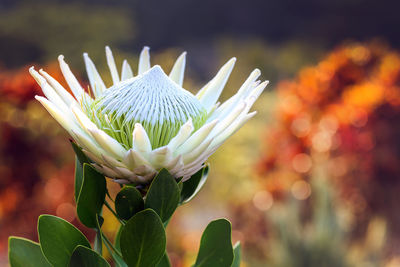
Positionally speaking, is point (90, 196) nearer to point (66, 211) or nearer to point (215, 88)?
point (215, 88)

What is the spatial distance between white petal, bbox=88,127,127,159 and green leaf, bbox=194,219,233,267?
0.37 feet

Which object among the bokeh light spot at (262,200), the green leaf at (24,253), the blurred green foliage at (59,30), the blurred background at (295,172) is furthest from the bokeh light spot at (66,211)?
the blurred green foliage at (59,30)

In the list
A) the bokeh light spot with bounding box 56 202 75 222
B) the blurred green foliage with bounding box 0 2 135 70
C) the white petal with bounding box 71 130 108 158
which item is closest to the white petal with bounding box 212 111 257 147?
the white petal with bounding box 71 130 108 158

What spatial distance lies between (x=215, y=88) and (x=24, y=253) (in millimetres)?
256

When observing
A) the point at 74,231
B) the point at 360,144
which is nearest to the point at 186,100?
the point at 74,231

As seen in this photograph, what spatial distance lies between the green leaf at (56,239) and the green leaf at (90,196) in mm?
17

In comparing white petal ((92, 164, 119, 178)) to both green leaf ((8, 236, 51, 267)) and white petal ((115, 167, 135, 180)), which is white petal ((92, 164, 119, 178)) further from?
green leaf ((8, 236, 51, 267))

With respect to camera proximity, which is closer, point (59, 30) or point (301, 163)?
point (301, 163)

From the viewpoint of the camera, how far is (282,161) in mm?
3061

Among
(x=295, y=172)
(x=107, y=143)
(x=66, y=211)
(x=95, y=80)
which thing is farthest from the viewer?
(x=295, y=172)

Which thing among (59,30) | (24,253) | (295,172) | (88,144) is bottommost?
(295,172)

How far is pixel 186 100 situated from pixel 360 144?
8.42 ft

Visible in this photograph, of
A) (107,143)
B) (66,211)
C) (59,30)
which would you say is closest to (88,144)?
(107,143)

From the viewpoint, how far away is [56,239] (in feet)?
1.52
